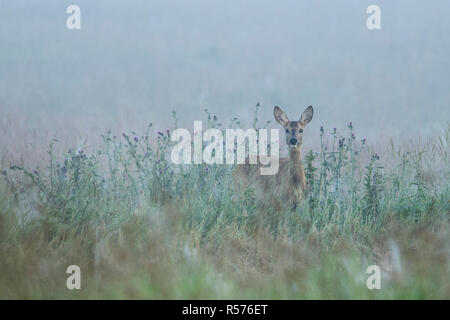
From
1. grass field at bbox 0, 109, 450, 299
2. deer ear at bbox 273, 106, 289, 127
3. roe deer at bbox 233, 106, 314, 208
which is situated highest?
deer ear at bbox 273, 106, 289, 127

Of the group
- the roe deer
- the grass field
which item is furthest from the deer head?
the grass field

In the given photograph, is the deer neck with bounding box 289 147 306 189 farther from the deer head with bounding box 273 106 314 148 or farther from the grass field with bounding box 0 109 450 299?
the grass field with bounding box 0 109 450 299

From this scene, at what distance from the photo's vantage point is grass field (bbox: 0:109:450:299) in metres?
4.50

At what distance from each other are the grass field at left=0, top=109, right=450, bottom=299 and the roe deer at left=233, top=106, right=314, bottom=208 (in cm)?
31

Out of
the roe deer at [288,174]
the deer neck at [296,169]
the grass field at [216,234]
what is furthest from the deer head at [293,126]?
the grass field at [216,234]

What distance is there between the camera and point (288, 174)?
22.1ft

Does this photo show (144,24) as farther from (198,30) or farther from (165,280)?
(165,280)

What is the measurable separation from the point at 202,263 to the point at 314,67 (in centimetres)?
1044

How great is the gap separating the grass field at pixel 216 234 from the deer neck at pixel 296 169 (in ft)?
1.56

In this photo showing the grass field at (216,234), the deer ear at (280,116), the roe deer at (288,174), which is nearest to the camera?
the grass field at (216,234)

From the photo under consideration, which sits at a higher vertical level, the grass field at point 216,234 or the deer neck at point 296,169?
the deer neck at point 296,169

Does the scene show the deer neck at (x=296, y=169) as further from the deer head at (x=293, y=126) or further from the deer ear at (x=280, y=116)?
the deer ear at (x=280, y=116)

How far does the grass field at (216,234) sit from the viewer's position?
450 cm

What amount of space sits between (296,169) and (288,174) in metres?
0.20
